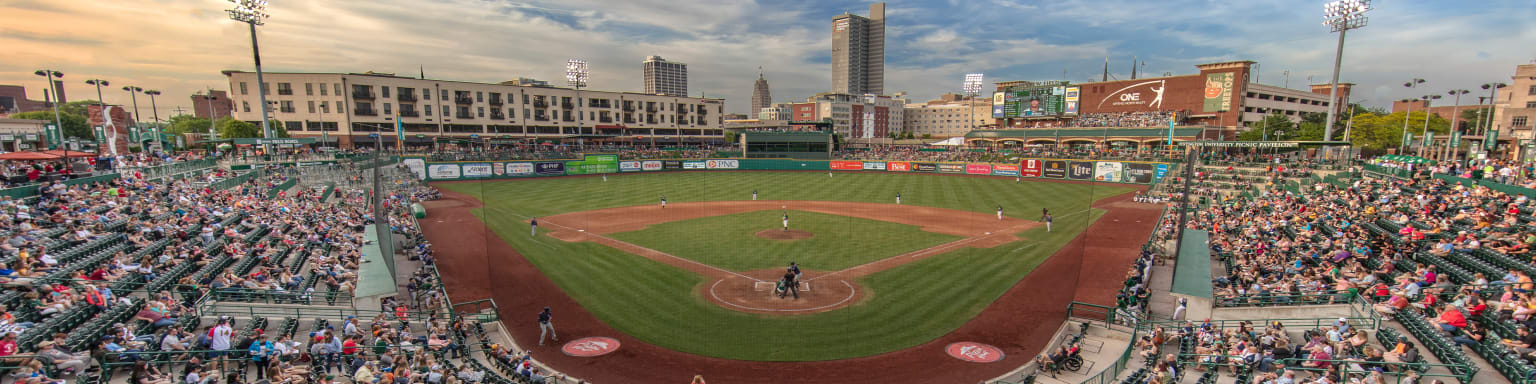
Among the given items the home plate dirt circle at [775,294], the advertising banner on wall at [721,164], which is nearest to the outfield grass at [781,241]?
the home plate dirt circle at [775,294]

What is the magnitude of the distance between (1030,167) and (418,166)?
53430 mm

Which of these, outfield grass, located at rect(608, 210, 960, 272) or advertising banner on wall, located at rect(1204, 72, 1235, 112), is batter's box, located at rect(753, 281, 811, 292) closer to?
outfield grass, located at rect(608, 210, 960, 272)

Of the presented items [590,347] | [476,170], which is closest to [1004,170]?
[476,170]

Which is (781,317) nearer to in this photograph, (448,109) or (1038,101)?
(448,109)

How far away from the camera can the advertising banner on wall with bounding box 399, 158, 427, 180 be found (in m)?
49.8

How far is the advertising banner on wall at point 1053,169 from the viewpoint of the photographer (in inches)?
2164

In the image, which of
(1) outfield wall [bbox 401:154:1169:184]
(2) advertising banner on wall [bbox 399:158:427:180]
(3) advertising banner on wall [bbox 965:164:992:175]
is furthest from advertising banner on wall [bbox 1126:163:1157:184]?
(2) advertising banner on wall [bbox 399:158:427:180]

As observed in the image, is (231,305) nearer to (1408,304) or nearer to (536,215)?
(536,215)

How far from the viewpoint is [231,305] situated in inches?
509

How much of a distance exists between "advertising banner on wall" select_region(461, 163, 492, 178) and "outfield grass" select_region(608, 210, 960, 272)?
29643mm

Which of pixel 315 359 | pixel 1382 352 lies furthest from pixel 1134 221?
pixel 315 359

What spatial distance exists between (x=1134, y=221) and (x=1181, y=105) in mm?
51138

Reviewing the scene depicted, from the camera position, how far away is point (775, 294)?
728 inches

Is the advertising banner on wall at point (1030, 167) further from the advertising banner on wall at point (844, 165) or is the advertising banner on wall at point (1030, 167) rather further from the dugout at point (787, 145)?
the dugout at point (787, 145)
